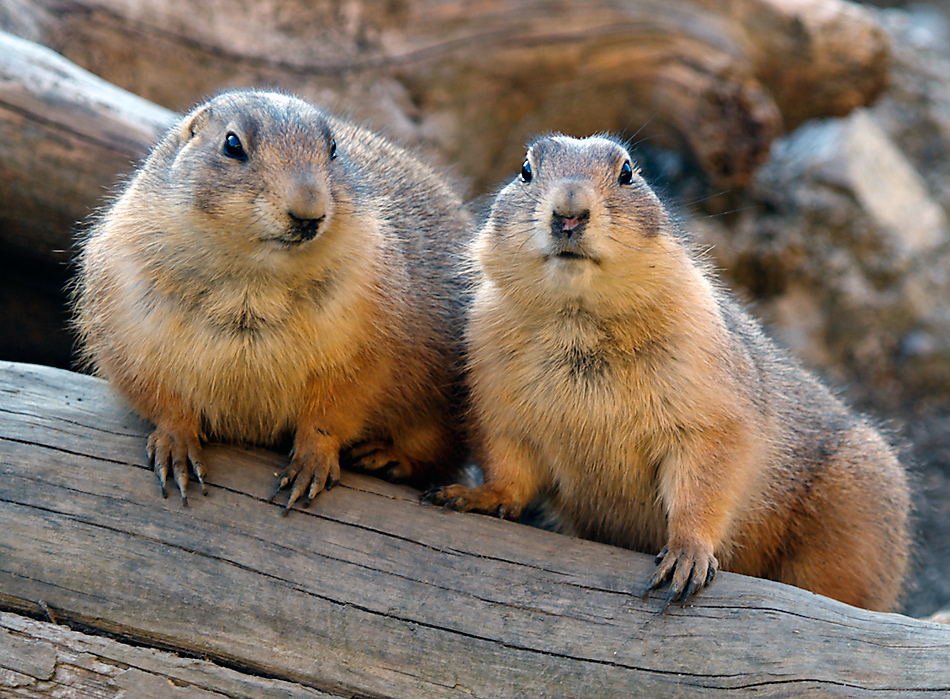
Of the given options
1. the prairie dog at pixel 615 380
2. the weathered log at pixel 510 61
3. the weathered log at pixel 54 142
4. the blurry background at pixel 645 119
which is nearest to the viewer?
the prairie dog at pixel 615 380

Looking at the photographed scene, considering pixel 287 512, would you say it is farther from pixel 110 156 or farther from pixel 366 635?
pixel 110 156

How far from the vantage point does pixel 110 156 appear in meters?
6.59

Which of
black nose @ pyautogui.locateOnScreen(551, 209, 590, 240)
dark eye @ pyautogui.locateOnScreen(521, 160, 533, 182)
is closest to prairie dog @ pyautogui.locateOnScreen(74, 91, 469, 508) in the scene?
dark eye @ pyautogui.locateOnScreen(521, 160, 533, 182)

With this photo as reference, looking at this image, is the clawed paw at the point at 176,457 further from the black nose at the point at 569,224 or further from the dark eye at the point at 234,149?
the black nose at the point at 569,224

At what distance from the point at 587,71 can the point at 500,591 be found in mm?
6127

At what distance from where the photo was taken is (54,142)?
6418mm

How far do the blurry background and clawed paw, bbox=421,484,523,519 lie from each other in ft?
6.70

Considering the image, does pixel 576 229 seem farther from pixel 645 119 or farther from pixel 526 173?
pixel 645 119

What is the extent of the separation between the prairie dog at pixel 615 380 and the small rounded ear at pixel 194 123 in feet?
5.20

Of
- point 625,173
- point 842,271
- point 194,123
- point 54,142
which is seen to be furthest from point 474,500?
point 842,271

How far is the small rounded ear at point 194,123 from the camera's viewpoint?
4.81 metres

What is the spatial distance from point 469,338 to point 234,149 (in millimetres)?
1647

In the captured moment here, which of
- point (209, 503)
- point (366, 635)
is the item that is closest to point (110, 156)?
point (209, 503)

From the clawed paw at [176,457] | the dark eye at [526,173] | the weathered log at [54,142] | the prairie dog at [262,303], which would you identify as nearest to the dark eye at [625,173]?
the dark eye at [526,173]
